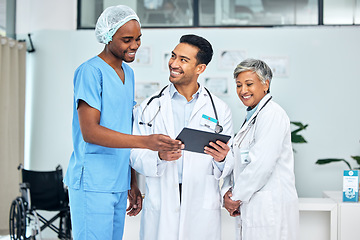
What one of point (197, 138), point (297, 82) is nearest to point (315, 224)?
point (197, 138)

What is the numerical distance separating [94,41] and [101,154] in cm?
355

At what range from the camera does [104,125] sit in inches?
77.5

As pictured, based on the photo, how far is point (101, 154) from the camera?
196 centimetres

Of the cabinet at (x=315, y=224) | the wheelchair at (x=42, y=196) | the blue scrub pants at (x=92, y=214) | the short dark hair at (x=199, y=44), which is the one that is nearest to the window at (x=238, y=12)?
the wheelchair at (x=42, y=196)

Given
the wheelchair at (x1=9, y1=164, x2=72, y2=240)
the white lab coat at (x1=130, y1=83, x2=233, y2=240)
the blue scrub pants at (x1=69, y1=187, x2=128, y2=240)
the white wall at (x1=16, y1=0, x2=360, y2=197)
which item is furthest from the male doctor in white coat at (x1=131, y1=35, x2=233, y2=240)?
the white wall at (x1=16, y1=0, x2=360, y2=197)

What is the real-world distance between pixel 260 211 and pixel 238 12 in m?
3.55

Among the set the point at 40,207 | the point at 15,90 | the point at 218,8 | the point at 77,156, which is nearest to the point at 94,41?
the point at 15,90

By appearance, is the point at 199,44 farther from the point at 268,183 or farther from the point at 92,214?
the point at 92,214

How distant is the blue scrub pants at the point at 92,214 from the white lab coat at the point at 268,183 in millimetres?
643

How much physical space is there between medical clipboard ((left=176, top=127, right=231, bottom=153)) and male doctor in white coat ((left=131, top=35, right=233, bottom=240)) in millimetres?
37

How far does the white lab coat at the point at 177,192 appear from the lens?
2205mm

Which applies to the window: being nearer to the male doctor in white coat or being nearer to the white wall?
the white wall

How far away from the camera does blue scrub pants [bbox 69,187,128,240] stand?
6.24ft

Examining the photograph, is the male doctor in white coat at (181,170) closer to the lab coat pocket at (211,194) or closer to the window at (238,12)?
the lab coat pocket at (211,194)
